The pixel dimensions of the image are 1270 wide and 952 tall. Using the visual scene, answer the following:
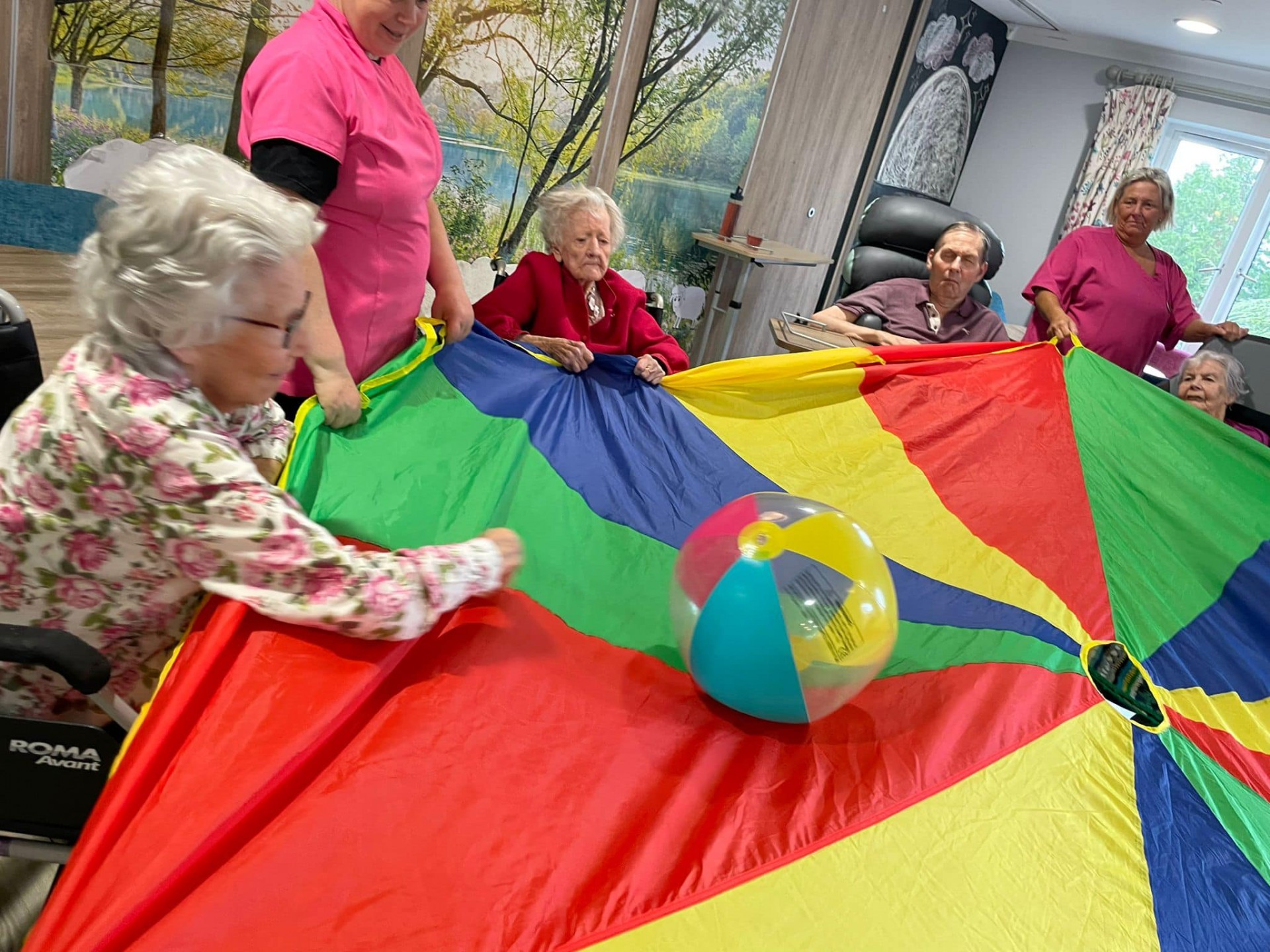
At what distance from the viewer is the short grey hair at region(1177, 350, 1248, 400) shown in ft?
9.42

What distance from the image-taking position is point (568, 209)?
2314 mm

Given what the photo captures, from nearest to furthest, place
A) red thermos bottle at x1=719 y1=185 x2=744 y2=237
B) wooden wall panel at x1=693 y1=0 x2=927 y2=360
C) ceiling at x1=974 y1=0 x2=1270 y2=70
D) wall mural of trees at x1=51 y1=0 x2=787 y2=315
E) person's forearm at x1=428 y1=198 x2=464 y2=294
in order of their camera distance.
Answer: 1. person's forearm at x1=428 y1=198 x2=464 y2=294
2. wall mural of trees at x1=51 y1=0 x2=787 y2=315
3. red thermos bottle at x1=719 y1=185 x2=744 y2=237
4. wooden wall panel at x1=693 y1=0 x2=927 y2=360
5. ceiling at x1=974 y1=0 x2=1270 y2=70

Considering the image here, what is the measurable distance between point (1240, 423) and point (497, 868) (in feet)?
9.78

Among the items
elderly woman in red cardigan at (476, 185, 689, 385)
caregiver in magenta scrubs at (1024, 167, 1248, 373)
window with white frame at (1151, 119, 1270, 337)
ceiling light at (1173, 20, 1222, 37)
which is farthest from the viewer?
window with white frame at (1151, 119, 1270, 337)

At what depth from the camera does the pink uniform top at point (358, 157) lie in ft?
4.79

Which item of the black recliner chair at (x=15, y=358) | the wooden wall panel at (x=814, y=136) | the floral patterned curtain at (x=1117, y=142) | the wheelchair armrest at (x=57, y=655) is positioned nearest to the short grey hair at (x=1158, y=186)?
→ the wooden wall panel at (x=814, y=136)

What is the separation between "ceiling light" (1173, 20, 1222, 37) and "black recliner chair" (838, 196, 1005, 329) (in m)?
2.73

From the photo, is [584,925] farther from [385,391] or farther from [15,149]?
[15,149]

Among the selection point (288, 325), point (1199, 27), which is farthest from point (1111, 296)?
point (1199, 27)

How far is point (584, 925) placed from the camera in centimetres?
95

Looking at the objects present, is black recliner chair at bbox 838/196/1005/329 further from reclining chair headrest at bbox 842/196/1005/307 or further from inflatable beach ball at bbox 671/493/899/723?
inflatable beach ball at bbox 671/493/899/723

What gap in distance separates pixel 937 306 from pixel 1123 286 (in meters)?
0.66

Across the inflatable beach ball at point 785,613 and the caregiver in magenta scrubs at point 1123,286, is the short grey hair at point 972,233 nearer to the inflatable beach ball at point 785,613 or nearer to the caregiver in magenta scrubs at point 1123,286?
the caregiver in magenta scrubs at point 1123,286

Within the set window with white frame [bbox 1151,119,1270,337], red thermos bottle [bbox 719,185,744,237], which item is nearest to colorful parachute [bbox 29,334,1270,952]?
red thermos bottle [bbox 719,185,744,237]
